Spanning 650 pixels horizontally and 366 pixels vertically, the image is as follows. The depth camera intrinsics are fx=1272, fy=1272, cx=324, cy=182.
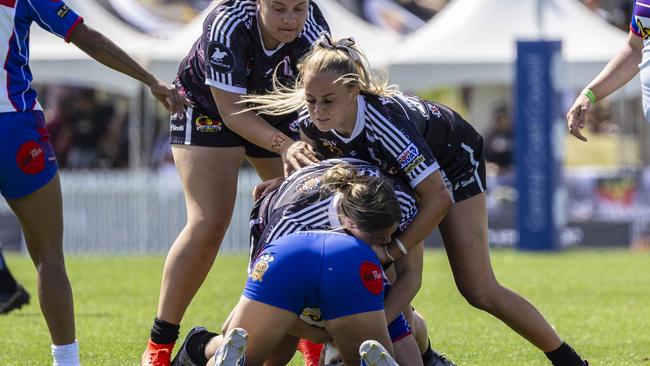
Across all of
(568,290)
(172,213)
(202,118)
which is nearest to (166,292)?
(202,118)

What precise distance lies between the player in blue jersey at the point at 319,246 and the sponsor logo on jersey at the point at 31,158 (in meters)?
0.91

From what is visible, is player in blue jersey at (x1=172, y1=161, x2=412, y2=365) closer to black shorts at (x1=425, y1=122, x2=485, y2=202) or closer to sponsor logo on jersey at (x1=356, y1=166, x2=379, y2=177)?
sponsor logo on jersey at (x1=356, y1=166, x2=379, y2=177)

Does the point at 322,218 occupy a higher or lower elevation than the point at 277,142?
lower

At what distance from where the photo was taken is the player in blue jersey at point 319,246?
4.59 meters

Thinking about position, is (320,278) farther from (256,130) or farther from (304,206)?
(256,130)

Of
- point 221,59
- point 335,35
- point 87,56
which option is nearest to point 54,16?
point 221,59

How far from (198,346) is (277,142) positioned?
91 centimetres

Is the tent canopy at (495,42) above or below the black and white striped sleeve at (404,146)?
below

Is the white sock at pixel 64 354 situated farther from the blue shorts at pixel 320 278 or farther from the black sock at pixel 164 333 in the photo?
the blue shorts at pixel 320 278

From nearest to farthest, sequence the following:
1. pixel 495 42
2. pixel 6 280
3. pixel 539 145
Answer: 1. pixel 6 280
2. pixel 539 145
3. pixel 495 42

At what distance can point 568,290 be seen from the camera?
10109mm

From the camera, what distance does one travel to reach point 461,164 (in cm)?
538

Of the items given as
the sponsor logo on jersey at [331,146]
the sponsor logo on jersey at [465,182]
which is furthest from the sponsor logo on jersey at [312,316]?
the sponsor logo on jersey at [465,182]

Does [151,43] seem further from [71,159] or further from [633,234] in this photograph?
[633,234]
